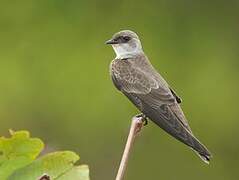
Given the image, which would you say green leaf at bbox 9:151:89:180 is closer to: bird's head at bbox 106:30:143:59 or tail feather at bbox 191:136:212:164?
tail feather at bbox 191:136:212:164

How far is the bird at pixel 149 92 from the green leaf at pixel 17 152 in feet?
3.31

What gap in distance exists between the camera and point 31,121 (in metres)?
8.80

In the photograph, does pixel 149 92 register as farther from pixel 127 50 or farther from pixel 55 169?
pixel 55 169

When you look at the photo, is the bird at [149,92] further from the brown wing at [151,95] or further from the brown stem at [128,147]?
the brown stem at [128,147]

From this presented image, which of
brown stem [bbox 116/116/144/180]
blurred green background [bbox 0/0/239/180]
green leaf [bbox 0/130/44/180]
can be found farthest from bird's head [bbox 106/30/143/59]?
blurred green background [bbox 0/0/239/180]

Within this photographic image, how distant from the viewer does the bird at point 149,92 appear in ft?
9.37

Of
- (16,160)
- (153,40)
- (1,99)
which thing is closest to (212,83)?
(153,40)

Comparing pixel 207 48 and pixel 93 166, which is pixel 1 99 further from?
pixel 207 48

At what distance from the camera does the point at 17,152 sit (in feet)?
5.28

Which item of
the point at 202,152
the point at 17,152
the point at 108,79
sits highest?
the point at 17,152

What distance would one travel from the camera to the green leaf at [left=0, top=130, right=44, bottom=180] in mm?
1573

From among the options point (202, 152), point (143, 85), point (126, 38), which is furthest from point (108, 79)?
point (202, 152)

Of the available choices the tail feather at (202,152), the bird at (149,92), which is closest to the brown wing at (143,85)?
the bird at (149,92)

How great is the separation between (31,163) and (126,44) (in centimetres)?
185
